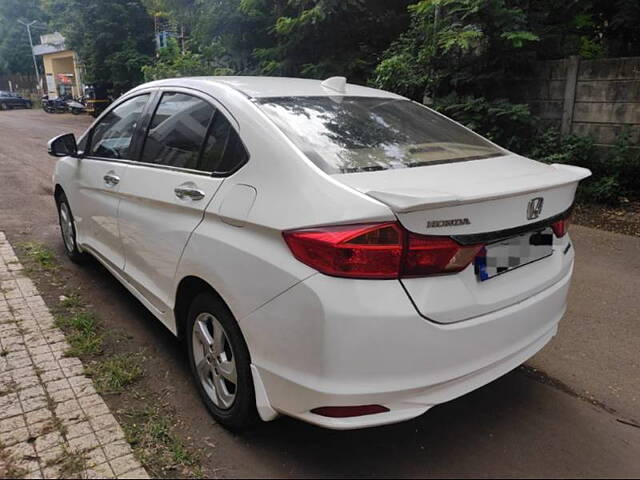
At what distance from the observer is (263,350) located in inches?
85.6

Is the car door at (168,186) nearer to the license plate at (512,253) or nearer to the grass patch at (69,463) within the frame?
the grass patch at (69,463)

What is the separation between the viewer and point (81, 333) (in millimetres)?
3514

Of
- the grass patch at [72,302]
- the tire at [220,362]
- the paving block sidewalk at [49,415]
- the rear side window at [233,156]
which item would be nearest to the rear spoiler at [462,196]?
the rear side window at [233,156]

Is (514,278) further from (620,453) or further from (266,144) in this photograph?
(266,144)

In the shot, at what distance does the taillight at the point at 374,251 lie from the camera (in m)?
1.92

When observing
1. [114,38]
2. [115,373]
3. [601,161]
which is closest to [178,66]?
[601,161]

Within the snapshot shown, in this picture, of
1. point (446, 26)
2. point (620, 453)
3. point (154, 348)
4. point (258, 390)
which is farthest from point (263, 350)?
point (446, 26)

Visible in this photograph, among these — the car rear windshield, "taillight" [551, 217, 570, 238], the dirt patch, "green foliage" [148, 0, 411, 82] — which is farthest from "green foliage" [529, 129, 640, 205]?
"taillight" [551, 217, 570, 238]

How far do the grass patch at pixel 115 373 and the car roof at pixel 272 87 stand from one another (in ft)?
5.51

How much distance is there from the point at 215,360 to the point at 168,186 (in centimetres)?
99

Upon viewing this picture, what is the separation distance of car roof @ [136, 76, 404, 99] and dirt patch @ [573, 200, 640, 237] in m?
4.03

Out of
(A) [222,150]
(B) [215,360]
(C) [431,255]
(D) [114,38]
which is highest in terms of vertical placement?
(D) [114,38]

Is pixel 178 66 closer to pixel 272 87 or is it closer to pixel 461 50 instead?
pixel 461 50

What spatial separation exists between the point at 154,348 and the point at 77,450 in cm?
108
